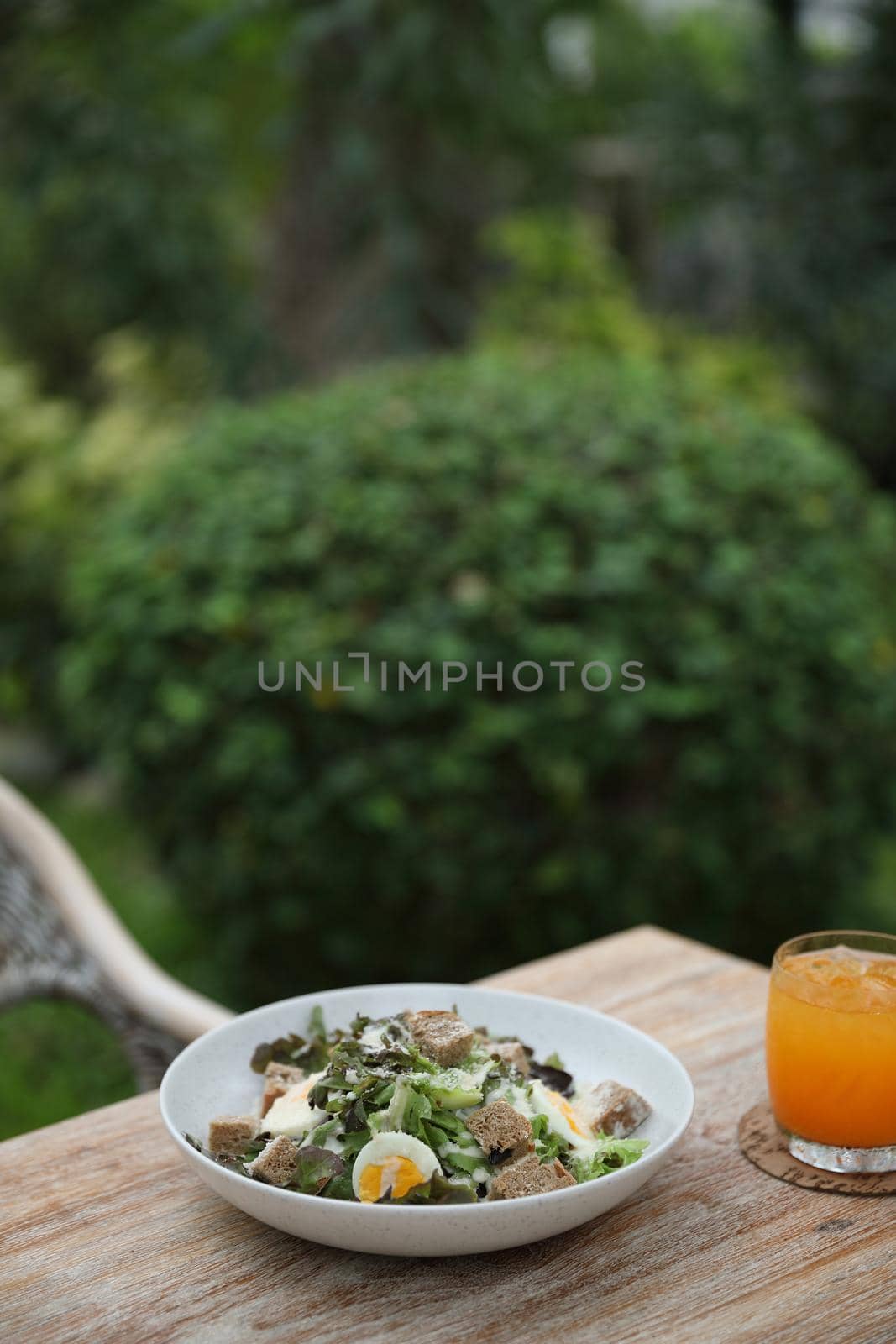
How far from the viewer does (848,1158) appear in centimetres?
103

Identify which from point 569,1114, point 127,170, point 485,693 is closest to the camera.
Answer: point 569,1114

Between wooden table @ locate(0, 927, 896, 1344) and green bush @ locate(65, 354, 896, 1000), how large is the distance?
145 centimetres

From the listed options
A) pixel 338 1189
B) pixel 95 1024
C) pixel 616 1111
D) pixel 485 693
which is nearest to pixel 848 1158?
pixel 616 1111

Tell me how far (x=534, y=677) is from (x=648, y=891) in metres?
0.48

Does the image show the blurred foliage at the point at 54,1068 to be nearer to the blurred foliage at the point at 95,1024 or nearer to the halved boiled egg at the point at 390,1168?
the blurred foliage at the point at 95,1024

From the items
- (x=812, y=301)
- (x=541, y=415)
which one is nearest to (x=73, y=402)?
(x=812, y=301)

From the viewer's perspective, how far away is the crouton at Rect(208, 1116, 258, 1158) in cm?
96

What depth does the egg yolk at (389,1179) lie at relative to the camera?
89 cm

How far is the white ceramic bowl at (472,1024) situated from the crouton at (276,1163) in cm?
2

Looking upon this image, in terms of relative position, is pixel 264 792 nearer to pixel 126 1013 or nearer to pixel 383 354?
pixel 126 1013

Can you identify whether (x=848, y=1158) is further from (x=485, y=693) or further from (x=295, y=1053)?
(x=485, y=693)

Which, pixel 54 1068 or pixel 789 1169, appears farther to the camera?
pixel 54 1068

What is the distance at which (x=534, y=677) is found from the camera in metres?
2.52

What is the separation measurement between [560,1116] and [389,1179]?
0.15 metres
